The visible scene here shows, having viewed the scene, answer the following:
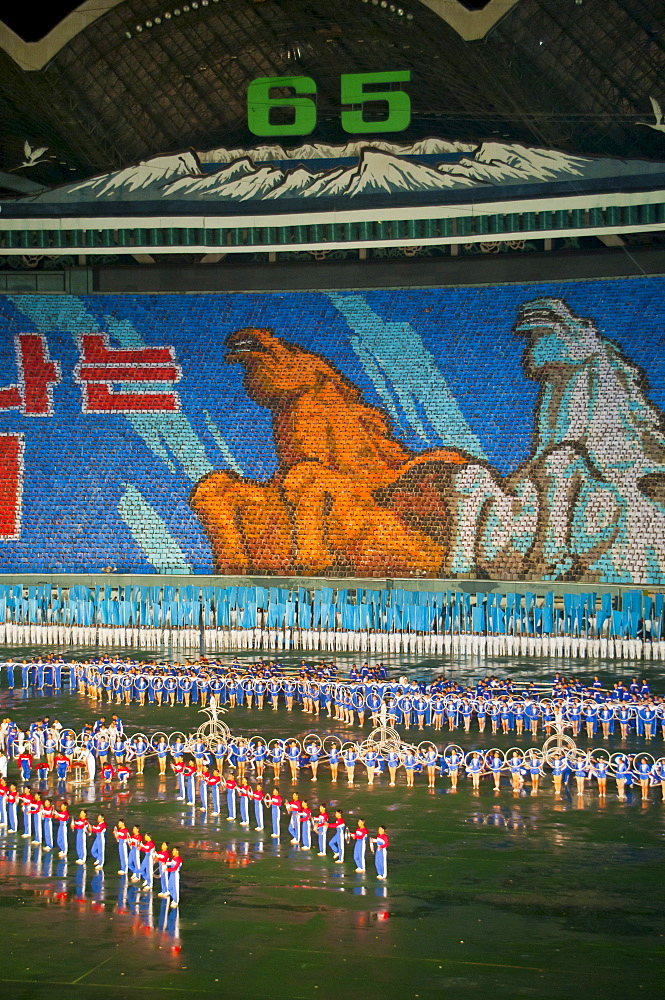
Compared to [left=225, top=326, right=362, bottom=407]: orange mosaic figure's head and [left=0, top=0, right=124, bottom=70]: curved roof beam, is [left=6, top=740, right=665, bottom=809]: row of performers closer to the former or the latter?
[left=225, top=326, right=362, bottom=407]: orange mosaic figure's head

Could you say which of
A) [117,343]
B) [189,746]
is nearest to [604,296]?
[117,343]

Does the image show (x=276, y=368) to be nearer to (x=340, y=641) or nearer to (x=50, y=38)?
(x=340, y=641)

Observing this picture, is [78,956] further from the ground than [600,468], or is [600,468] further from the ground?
[600,468]

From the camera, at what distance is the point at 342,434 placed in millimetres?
39719

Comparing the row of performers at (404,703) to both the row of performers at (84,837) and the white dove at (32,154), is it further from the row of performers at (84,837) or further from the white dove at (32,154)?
the white dove at (32,154)

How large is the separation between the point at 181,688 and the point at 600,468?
15.1m

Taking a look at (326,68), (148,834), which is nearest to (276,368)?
(326,68)

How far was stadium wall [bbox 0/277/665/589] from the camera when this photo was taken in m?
36.8

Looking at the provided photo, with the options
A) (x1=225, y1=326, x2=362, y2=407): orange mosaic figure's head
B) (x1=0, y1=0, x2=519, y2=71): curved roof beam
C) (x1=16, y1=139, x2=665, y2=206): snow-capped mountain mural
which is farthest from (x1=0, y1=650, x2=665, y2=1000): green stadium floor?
(x1=0, y1=0, x2=519, y2=71): curved roof beam

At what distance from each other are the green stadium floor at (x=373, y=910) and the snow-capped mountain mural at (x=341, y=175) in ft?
79.0

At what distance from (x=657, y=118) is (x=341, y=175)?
34.7 feet

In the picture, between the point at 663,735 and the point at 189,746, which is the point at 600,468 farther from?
the point at 189,746

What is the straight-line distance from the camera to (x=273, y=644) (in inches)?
1383

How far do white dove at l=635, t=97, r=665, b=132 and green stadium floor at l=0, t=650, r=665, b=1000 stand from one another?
2461cm
